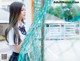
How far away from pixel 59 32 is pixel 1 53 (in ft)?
1.74

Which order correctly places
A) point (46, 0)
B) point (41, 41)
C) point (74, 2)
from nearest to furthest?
point (46, 0) → point (41, 41) → point (74, 2)

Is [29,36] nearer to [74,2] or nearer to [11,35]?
[11,35]

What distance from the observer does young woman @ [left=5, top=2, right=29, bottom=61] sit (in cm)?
143

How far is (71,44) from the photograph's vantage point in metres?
1.60

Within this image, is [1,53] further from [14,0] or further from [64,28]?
[64,28]

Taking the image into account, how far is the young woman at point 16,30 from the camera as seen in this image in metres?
1.43

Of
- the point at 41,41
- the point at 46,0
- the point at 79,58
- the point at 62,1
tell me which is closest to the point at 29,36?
the point at 41,41

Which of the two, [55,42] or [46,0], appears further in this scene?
[55,42]

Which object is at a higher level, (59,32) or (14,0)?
(14,0)

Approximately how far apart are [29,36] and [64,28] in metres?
0.31

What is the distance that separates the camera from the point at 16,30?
1418mm

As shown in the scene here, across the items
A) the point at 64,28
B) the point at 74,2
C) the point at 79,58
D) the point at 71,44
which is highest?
the point at 74,2

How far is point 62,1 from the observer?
1.50 m

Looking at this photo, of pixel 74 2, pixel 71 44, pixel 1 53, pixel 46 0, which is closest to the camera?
pixel 46 0
